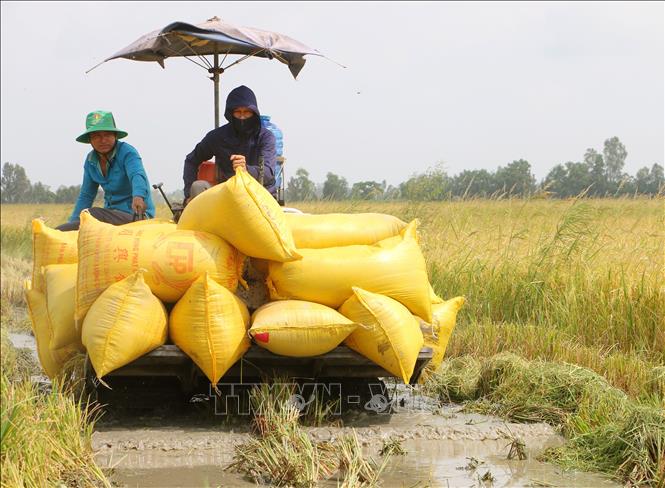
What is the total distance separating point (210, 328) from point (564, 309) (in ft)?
12.1

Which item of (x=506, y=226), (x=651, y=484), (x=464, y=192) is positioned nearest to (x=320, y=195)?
(x=464, y=192)

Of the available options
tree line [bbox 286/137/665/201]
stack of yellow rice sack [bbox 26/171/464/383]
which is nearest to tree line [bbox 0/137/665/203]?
tree line [bbox 286/137/665/201]

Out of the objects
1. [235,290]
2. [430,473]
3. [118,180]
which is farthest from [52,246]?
[430,473]

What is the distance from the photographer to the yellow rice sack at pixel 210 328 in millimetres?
4914

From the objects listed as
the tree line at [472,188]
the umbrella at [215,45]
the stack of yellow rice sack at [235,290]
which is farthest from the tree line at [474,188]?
the stack of yellow rice sack at [235,290]

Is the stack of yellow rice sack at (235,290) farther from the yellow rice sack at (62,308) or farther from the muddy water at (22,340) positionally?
the muddy water at (22,340)

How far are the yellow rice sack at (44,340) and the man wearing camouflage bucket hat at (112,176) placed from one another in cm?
97

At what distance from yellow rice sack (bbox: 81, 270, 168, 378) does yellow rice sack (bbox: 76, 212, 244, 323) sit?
96mm

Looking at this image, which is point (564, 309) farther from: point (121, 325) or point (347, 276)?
point (121, 325)

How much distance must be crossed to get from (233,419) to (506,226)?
17.4 ft

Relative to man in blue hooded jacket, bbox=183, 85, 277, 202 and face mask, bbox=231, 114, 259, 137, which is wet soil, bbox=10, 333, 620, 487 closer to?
man in blue hooded jacket, bbox=183, 85, 277, 202

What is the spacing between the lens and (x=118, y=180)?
7410 mm

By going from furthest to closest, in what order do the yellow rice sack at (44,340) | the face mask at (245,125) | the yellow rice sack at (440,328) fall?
1. the face mask at (245,125)
2. the yellow rice sack at (440,328)
3. the yellow rice sack at (44,340)

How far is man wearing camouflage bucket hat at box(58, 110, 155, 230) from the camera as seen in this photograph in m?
7.07
